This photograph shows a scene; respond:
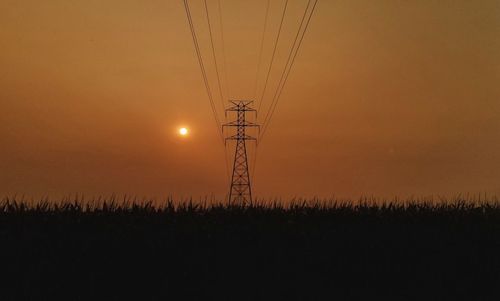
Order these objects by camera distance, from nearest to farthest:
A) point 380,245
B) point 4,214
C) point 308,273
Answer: point 308,273 < point 380,245 < point 4,214

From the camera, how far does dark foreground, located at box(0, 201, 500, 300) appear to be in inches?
394

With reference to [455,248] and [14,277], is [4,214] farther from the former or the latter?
[455,248]

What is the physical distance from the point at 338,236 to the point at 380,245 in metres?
0.96

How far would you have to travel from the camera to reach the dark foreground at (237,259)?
10.0 m

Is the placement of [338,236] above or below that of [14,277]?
above

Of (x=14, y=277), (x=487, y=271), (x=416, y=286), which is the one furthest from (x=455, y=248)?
(x=14, y=277)

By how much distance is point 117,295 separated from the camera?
32.3 ft

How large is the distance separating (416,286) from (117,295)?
20.2ft

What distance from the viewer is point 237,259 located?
1073 cm

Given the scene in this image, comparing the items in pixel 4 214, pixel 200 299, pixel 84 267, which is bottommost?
pixel 200 299

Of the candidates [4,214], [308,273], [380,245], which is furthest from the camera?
[4,214]

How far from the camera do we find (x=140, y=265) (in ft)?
34.1

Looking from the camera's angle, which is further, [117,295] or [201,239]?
[201,239]

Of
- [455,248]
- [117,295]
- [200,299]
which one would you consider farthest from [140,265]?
[455,248]
